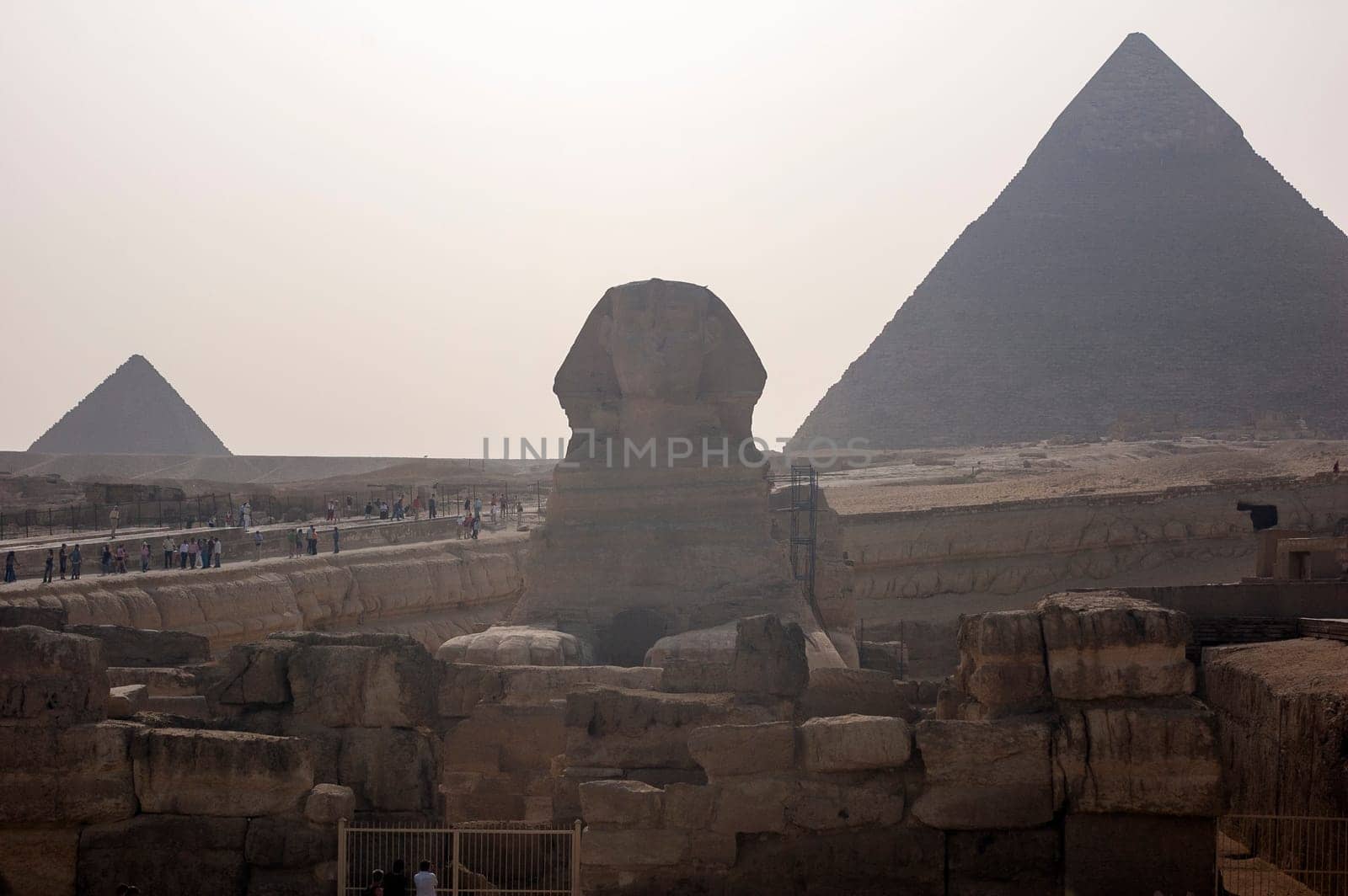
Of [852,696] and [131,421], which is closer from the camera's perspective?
[852,696]

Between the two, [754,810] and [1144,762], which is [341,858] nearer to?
[754,810]

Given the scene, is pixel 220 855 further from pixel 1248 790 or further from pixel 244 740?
pixel 1248 790

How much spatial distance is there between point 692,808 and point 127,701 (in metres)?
2.07

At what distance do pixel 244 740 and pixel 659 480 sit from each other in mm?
4930

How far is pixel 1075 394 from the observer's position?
12888cm

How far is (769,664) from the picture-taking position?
6.36 metres

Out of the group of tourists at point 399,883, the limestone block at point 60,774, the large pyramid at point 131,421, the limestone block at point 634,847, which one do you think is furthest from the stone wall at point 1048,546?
the large pyramid at point 131,421

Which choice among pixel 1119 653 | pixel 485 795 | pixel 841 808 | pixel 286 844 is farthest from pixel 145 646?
pixel 1119 653

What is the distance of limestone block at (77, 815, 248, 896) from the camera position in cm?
549

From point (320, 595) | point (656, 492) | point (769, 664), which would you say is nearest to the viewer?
point (769, 664)

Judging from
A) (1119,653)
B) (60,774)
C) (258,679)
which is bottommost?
(60,774)

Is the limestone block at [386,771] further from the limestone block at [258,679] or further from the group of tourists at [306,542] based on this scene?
the group of tourists at [306,542]

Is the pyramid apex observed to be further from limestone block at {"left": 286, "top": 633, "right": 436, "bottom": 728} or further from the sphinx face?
limestone block at {"left": 286, "top": 633, "right": 436, "bottom": 728}

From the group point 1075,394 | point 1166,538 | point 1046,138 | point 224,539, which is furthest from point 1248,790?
point 1046,138
